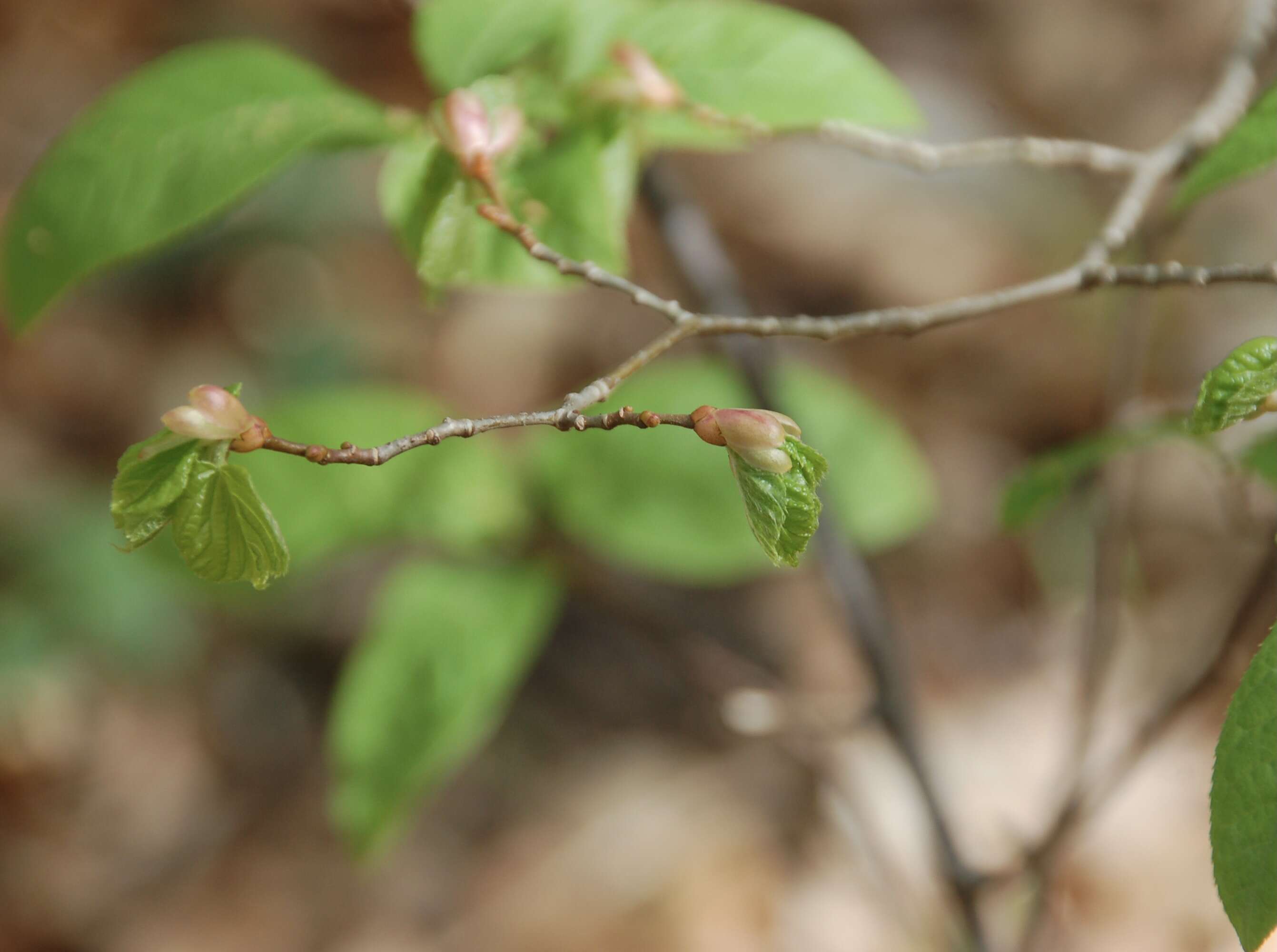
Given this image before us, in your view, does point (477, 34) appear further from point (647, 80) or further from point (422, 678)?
point (422, 678)

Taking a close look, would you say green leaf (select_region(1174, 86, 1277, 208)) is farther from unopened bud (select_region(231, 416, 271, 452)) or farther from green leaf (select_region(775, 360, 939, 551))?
green leaf (select_region(775, 360, 939, 551))

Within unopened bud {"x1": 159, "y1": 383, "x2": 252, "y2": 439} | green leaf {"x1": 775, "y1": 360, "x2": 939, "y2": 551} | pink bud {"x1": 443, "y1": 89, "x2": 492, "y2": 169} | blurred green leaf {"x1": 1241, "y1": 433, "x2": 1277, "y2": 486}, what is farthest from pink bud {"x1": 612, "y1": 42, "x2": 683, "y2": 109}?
green leaf {"x1": 775, "y1": 360, "x2": 939, "y2": 551}

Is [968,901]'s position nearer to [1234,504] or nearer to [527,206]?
[1234,504]

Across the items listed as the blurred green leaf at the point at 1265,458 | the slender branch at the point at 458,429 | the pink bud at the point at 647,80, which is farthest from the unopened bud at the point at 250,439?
the blurred green leaf at the point at 1265,458

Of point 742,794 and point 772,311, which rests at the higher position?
point 772,311

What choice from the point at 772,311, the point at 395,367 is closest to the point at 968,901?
the point at 772,311

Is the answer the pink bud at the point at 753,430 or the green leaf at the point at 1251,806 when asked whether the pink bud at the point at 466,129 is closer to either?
the pink bud at the point at 753,430
